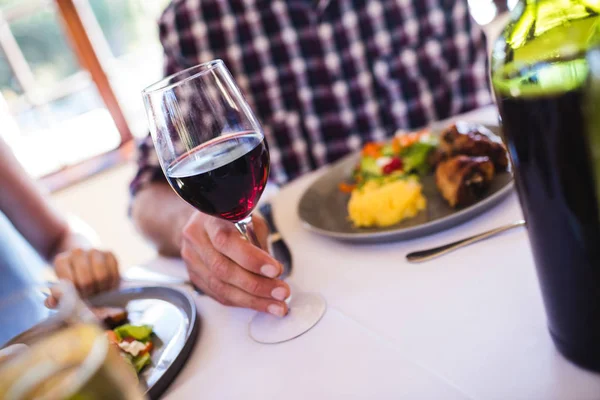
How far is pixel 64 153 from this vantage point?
12.2ft

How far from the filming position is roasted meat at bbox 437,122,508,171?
795mm

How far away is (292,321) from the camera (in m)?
0.62

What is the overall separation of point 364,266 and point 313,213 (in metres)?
0.20

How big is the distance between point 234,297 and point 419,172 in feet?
1.43

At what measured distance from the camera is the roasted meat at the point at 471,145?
0.80m

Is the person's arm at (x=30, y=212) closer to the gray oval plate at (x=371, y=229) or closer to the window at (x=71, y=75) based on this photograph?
the gray oval plate at (x=371, y=229)

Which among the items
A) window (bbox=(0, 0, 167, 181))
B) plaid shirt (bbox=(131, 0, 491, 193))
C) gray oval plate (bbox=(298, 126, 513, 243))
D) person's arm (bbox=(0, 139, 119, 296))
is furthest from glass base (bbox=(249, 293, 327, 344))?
window (bbox=(0, 0, 167, 181))

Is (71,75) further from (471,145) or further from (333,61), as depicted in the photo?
(471,145)

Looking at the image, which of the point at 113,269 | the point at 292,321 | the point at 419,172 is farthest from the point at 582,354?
the point at 113,269

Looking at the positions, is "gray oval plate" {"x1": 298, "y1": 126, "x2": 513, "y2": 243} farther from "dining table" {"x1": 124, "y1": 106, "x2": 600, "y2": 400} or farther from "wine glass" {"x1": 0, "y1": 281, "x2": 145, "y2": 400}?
"wine glass" {"x1": 0, "y1": 281, "x2": 145, "y2": 400}

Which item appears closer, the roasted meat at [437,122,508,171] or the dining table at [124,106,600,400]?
the dining table at [124,106,600,400]

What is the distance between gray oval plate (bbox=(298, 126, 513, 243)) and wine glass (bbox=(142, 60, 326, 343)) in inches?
6.1

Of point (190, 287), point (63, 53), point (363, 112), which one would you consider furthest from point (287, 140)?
point (63, 53)

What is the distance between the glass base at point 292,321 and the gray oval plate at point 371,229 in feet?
0.40
